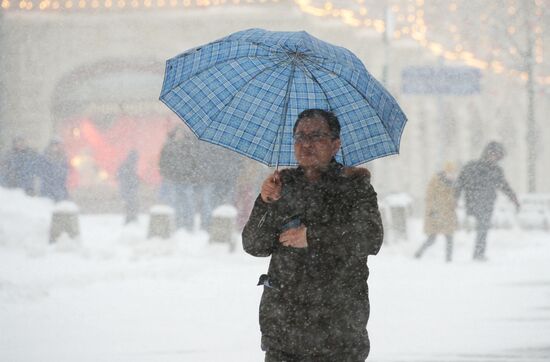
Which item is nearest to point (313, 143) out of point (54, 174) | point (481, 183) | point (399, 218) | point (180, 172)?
point (481, 183)

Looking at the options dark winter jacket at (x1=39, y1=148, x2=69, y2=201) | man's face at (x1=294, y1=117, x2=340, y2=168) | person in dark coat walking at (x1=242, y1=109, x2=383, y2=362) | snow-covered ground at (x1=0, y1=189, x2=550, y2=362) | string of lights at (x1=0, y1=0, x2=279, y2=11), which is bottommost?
snow-covered ground at (x1=0, y1=189, x2=550, y2=362)

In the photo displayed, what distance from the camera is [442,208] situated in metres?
14.1

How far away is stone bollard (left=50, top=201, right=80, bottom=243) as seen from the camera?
14.6 meters

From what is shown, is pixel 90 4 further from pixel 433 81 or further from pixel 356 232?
pixel 356 232

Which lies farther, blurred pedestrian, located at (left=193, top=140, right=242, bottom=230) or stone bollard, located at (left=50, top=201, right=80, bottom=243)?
blurred pedestrian, located at (left=193, top=140, right=242, bottom=230)

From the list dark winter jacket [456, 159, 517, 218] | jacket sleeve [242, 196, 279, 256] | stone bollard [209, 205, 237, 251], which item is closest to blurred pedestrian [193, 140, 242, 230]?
stone bollard [209, 205, 237, 251]

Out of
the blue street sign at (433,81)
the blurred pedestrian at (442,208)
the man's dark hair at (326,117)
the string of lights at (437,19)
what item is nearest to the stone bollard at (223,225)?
the blurred pedestrian at (442,208)

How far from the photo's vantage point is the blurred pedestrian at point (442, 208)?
1400 centimetres

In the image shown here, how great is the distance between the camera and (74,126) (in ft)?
79.6

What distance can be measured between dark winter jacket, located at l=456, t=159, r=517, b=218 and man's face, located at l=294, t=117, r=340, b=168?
34.3 feet

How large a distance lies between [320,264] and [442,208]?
11195 mm

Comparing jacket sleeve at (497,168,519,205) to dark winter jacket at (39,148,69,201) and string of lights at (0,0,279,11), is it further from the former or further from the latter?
string of lights at (0,0,279,11)

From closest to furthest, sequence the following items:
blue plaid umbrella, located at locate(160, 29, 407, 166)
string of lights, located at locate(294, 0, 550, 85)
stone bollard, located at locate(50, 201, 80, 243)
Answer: blue plaid umbrella, located at locate(160, 29, 407, 166)
stone bollard, located at locate(50, 201, 80, 243)
string of lights, located at locate(294, 0, 550, 85)

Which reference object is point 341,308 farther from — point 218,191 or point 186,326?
point 218,191
